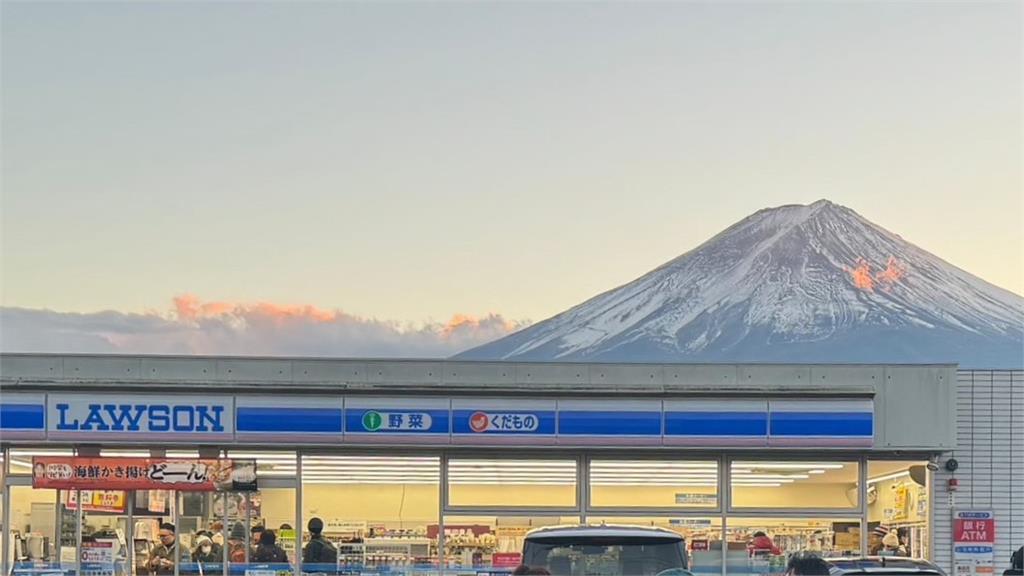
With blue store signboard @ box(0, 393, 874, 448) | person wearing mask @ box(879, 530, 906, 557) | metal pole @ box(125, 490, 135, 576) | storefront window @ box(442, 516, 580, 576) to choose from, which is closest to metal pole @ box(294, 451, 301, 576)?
blue store signboard @ box(0, 393, 874, 448)

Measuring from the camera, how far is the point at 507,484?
1928cm

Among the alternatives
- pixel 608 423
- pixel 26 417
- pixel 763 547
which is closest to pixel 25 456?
pixel 26 417

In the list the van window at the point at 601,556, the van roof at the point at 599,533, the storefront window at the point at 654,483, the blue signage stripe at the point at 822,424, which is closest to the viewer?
the van window at the point at 601,556

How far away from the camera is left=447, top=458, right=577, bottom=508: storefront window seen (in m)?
19.2

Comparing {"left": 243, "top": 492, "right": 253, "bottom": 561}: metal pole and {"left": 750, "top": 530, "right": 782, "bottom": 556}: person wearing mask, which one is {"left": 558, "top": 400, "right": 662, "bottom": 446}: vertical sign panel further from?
{"left": 243, "top": 492, "right": 253, "bottom": 561}: metal pole

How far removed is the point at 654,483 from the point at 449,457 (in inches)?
115

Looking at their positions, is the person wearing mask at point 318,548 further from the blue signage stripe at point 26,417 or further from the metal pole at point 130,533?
the blue signage stripe at point 26,417

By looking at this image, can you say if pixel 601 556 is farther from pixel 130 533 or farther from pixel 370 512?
pixel 130 533

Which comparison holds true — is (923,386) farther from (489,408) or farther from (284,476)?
(284,476)

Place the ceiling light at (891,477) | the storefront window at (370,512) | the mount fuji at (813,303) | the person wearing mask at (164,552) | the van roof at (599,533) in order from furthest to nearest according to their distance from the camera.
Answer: the mount fuji at (813,303)
the ceiling light at (891,477)
the storefront window at (370,512)
the person wearing mask at (164,552)
the van roof at (599,533)

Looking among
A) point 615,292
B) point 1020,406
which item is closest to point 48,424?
point 1020,406

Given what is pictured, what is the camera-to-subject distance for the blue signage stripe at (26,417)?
61.5ft

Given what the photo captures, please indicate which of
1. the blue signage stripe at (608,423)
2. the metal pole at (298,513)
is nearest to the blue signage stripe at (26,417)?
the metal pole at (298,513)

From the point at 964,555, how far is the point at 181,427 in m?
11.0
